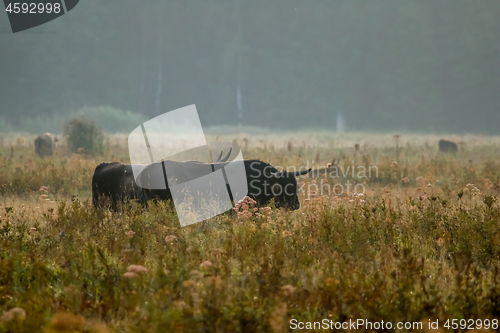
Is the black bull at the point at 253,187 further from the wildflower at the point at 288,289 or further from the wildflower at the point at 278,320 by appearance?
the wildflower at the point at 278,320

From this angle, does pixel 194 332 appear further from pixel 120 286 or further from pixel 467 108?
pixel 467 108

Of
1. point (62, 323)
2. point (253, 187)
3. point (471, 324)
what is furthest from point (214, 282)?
point (253, 187)

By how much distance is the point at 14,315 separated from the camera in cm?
294

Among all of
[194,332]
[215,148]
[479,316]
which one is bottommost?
[215,148]

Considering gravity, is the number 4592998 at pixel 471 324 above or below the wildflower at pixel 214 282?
below

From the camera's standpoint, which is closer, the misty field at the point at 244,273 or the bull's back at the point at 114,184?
the misty field at the point at 244,273

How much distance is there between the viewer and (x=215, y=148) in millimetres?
18344

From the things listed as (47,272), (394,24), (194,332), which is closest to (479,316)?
(194,332)

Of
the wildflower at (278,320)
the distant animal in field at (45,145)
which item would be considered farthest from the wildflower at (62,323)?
the distant animal in field at (45,145)

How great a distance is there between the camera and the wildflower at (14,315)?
2.82 metres

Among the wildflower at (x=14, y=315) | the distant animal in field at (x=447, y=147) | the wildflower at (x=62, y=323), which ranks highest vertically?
the wildflower at (x=62, y=323)

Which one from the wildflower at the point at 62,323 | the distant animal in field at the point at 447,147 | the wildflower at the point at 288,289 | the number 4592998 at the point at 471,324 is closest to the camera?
the wildflower at the point at 62,323

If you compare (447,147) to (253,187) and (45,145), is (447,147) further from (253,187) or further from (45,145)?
(45,145)

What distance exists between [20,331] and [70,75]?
81562mm
